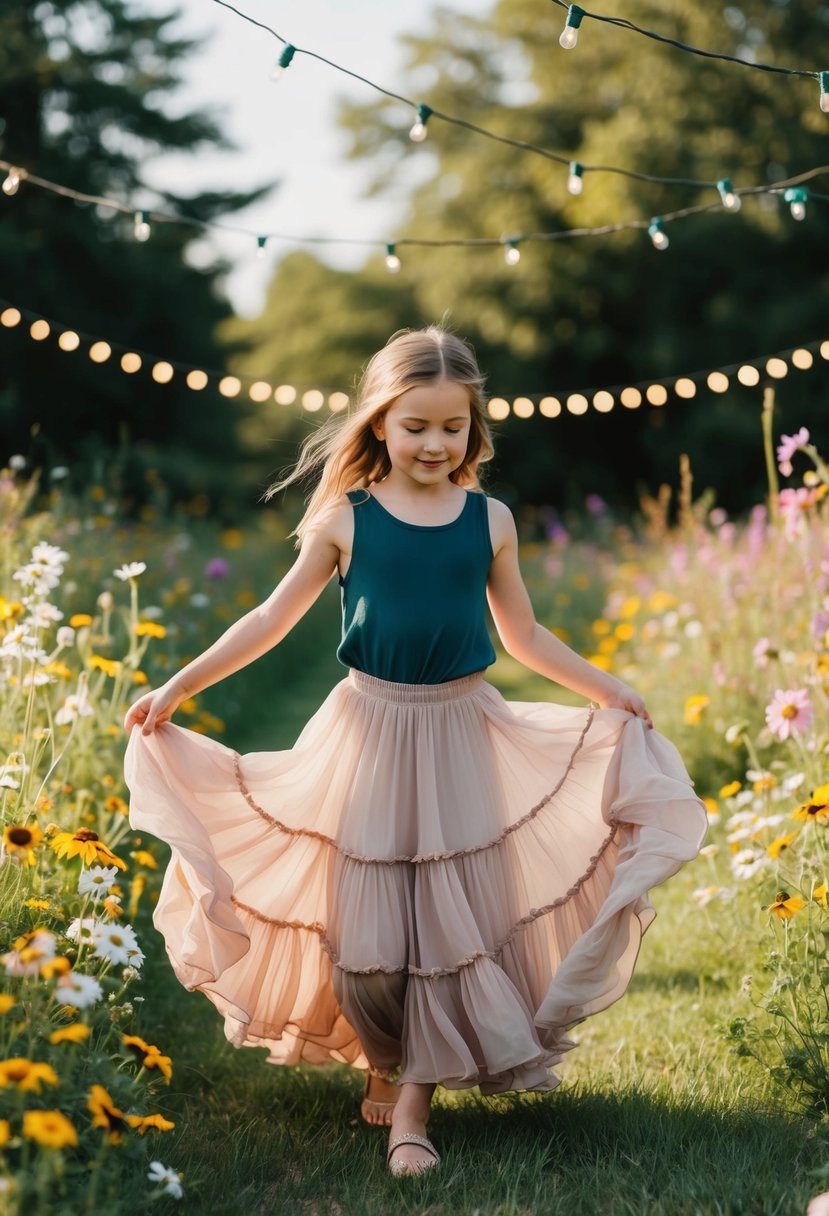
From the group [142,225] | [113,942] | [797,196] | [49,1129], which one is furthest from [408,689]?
[142,225]

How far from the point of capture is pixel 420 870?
2500mm

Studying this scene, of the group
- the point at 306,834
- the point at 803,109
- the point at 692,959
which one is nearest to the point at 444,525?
the point at 306,834

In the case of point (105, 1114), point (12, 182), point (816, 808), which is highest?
point (12, 182)

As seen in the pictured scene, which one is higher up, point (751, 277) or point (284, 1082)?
point (751, 277)

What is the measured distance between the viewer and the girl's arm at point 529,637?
267 cm

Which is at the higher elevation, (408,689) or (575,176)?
(575,176)

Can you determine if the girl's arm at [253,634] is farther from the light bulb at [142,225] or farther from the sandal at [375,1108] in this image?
the light bulb at [142,225]

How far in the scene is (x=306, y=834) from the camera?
8.53 ft

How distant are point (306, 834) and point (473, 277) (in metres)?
18.6

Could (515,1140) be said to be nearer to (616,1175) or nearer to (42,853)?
(616,1175)

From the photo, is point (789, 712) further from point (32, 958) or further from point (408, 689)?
point (32, 958)

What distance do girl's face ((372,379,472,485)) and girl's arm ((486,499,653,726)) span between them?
0.52 feet

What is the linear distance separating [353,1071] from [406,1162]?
75 centimetres

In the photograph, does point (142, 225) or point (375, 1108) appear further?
point (142, 225)
